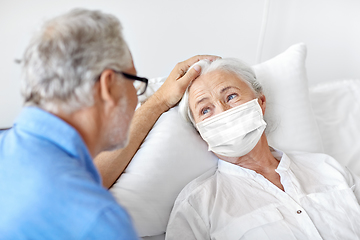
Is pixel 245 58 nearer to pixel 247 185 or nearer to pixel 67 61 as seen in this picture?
pixel 247 185

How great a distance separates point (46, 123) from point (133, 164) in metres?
0.67

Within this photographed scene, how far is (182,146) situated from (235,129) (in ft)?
0.80

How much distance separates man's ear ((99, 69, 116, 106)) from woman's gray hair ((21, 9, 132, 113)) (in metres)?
0.01

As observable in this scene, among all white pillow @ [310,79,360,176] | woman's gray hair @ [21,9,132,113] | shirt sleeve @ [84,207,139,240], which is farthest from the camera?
white pillow @ [310,79,360,176]

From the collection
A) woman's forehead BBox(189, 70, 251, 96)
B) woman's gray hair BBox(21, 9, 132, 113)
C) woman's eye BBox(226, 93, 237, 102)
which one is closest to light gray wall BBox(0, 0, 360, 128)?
woman's forehead BBox(189, 70, 251, 96)

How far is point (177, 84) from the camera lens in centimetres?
164

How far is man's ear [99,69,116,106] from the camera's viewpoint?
877mm

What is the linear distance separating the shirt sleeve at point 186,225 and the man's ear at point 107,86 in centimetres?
66

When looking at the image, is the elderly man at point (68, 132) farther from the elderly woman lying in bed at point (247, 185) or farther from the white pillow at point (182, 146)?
the elderly woman lying in bed at point (247, 185)

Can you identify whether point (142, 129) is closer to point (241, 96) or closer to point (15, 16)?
point (241, 96)

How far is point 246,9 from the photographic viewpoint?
2.43 meters

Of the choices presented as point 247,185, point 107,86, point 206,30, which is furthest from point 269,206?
point 206,30

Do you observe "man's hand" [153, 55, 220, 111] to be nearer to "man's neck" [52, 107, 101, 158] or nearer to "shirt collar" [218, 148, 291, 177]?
"shirt collar" [218, 148, 291, 177]

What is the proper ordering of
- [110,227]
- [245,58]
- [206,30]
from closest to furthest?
[110,227]
[206,30]
[245,58]
